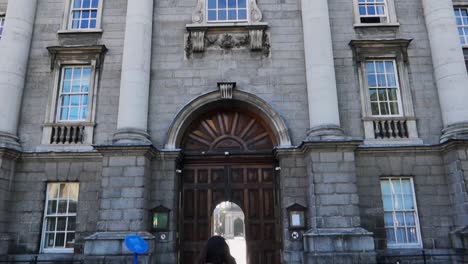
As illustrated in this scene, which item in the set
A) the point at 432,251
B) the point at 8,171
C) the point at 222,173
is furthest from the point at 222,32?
the point at 432,251

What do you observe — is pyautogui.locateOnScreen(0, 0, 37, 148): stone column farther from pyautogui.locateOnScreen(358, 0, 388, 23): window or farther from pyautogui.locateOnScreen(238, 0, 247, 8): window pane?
pyautogui.locateOnScreen(358, 0, 388, 23): window

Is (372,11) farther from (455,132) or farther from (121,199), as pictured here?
(121,199)

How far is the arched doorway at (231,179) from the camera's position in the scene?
1118 cm

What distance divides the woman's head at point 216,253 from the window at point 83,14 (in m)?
11.2

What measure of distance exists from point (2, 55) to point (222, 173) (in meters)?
8.21

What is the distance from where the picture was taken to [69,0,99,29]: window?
1293 centimetres

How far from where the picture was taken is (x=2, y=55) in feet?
38.9

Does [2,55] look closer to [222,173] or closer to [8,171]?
[8,171]

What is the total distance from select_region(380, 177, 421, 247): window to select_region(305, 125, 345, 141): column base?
86.6 inches

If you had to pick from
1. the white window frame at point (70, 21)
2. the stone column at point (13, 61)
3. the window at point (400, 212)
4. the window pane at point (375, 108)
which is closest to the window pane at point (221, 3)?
the white window frame at point (70, 21)

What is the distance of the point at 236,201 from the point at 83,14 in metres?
8.64

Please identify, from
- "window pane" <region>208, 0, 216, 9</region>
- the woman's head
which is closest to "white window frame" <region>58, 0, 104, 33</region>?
"window pane" <region>208, 0, 216, 9</region>

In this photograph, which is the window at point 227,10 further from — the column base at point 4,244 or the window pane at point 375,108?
the column base at point 4,244

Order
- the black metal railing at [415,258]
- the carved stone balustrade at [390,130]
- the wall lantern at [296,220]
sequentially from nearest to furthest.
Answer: the black metal railing at [415,258], the wall lantern at [296,220], the carved stone balustrade at [390,130]
